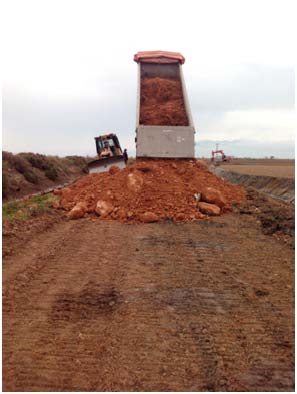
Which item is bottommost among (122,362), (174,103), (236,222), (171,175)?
(122,362)

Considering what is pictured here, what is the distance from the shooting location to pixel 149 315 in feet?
14.4

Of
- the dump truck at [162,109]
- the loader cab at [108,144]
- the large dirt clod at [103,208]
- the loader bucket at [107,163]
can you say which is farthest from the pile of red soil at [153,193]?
the loader cab at [108,144]

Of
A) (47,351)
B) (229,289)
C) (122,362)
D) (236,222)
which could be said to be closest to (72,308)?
(47,351)

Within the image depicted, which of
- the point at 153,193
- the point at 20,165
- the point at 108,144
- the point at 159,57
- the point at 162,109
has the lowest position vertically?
the point at 153,193

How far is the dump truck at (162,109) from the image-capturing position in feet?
34.9

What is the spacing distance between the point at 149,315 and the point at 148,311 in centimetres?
10

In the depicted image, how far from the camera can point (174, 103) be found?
1233 cm

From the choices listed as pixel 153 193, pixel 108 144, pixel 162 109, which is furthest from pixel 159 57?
pixel 153 193

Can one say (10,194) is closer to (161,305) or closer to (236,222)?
(236,222)

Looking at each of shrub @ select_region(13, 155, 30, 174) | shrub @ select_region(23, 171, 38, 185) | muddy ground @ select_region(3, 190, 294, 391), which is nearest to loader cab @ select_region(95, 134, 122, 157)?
shrub @ select_region(23, 171, 38, 185)

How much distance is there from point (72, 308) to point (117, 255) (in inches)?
78.6

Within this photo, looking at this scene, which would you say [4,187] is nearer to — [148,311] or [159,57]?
[159,57]

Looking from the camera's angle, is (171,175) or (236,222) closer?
(236,222)

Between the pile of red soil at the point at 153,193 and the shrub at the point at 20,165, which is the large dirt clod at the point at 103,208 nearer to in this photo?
the pile of red soil at the point at 153,193
